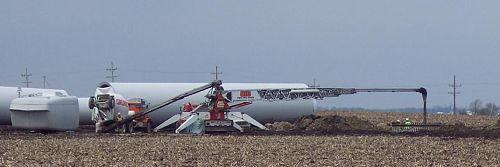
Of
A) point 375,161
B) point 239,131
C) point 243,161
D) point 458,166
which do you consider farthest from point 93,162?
point 239,131

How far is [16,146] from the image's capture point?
2664 cm

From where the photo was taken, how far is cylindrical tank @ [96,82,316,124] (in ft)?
135

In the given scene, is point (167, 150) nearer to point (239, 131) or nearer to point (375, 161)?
point (375, 161)

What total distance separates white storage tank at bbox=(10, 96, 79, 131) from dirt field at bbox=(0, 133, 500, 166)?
5.61 metres

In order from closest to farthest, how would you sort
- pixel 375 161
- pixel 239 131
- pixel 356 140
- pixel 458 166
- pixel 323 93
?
pixel 458 166
pixel 375 161
pixel 356 140
pixel 239 131
pixel 323 93

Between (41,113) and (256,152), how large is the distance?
14.6 m

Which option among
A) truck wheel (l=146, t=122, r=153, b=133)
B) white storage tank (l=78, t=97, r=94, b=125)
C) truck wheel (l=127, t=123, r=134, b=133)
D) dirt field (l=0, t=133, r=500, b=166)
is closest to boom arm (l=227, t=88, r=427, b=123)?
truck wheel (l=146, t=122, r=153, b=133)

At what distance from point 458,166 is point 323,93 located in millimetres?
19874

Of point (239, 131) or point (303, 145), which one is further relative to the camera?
point (239, 131)

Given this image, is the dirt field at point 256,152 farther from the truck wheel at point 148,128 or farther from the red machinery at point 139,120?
the truck wheel at point 148,128

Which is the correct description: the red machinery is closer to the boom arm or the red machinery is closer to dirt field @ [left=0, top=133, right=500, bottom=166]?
the boom arm

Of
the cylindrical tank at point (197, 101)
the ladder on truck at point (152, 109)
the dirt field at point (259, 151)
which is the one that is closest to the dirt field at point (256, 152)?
the dirt field at point (259, 151)

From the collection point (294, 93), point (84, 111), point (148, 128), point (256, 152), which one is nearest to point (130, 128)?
point (148, 128)

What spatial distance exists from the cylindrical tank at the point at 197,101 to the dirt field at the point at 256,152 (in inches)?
430
